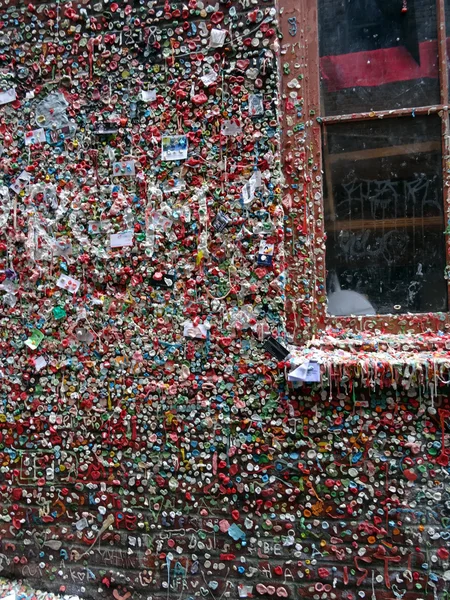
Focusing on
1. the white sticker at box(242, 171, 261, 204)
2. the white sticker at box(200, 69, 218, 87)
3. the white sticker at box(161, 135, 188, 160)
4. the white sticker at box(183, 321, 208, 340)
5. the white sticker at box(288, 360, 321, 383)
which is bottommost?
the white sticker at box(288, 360, 321, 383)

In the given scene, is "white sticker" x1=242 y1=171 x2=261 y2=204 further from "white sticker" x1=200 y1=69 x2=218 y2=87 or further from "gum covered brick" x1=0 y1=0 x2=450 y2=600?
"white sticker" x1=200 y1=69 x2=218 y2=87

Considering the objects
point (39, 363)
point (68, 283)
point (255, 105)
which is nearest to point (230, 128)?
point (255, 105)

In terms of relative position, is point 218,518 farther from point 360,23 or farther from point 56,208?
point 360,23

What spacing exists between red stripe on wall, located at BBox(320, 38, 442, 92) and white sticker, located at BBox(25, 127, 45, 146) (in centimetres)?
153

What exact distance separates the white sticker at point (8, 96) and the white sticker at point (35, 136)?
0.21 m

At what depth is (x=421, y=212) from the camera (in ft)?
7.53

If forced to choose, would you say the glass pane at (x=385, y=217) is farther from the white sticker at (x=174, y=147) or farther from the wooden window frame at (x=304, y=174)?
the white sticker at (x=174, y=147)

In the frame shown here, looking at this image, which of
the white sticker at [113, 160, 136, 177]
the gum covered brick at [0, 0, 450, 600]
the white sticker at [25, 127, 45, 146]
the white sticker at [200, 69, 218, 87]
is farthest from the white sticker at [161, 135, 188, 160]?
the white sticker at [25, 127, 45, 146]

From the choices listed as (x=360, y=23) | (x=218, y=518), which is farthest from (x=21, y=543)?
(x=360, y=23)

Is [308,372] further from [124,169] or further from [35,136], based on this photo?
[35,136]

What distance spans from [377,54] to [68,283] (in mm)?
1991

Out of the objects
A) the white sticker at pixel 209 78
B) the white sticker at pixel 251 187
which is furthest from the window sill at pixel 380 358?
the white sticker at pixel 209 78

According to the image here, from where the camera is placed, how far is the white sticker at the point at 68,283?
2.47 meters

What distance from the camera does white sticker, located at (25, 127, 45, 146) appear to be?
2504mm
